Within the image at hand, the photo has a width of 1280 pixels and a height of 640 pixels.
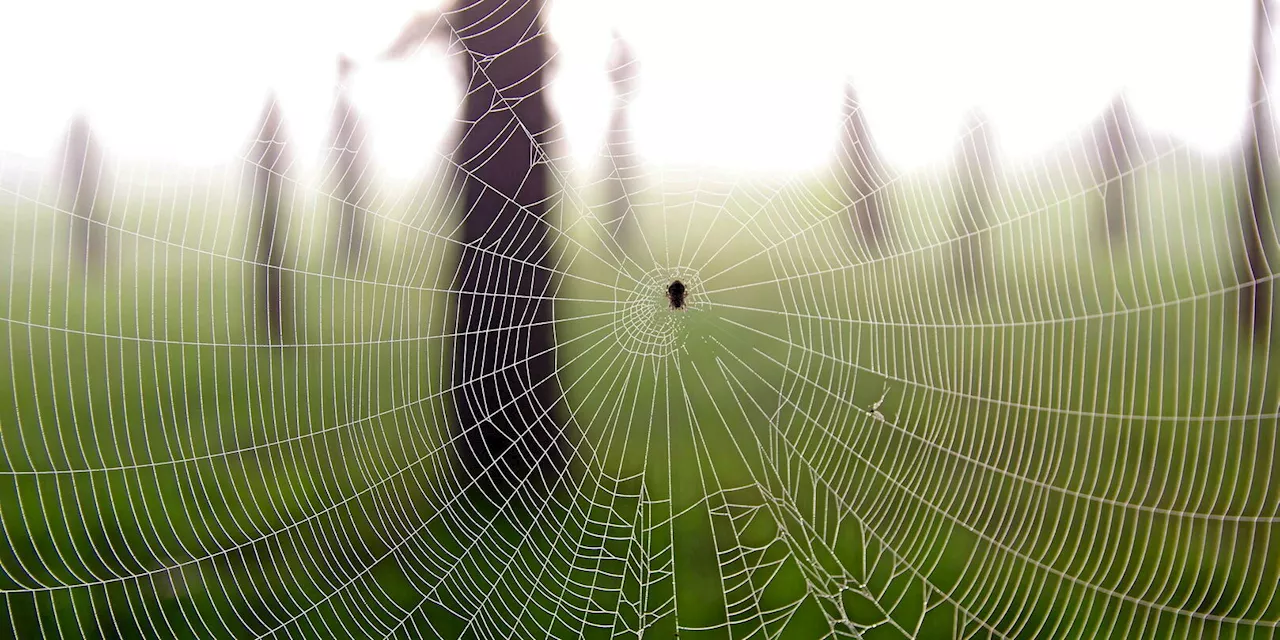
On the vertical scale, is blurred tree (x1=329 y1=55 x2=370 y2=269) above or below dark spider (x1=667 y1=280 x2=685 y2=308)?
above

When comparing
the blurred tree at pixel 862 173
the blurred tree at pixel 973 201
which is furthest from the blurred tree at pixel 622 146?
the blurred tree at pixel 973 201

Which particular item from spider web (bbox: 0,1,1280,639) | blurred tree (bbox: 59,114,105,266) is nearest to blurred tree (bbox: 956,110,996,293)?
spider web (bbox: 0,1,1280,639)

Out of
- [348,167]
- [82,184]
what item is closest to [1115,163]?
[348,167]

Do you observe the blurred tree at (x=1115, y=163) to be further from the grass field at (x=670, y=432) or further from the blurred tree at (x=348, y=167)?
the blurred tree at (x=348, y=167)

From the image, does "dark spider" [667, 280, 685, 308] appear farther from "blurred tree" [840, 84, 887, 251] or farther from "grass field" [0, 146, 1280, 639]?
"blurred tree" [840, 84, 887, 251]

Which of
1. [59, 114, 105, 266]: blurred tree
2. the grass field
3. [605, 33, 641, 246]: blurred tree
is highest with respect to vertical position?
[605, 33, 641, 246]: blurred tree

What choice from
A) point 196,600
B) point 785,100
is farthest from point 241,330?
point 785,100

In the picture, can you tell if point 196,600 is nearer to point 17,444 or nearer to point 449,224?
point 17,444
